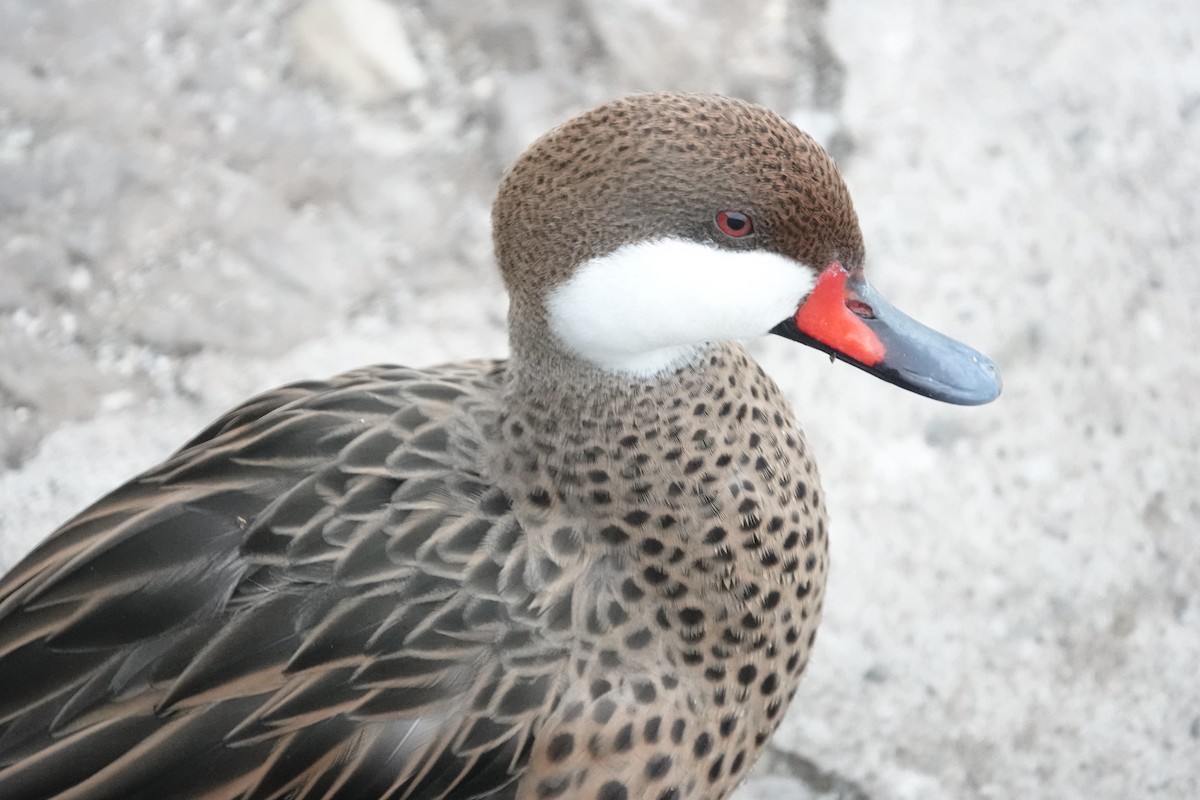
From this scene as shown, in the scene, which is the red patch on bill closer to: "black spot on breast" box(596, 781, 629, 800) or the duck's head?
the duck's head

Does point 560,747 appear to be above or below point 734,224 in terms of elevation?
below

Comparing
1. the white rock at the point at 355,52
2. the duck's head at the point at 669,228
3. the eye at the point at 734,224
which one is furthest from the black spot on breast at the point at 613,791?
the white rock at the point at 355,52

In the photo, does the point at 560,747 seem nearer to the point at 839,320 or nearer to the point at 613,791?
the point at 613,791

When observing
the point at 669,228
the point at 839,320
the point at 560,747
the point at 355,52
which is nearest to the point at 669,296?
the point at 669,228

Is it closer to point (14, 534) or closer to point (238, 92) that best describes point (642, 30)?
point (238, 92)

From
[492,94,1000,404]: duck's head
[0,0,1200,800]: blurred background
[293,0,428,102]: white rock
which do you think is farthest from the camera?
[293,0,428,102]: white rock

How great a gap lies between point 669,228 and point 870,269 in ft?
3.01

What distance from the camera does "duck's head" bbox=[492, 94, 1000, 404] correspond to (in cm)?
98

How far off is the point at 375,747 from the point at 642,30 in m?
1.32

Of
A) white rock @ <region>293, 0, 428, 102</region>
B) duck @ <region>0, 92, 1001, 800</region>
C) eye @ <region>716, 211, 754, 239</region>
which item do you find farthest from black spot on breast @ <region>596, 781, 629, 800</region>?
white rock @ <region>293, 0, 428, 102</region>

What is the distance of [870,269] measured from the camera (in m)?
1.84

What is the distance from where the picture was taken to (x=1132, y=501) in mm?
1657

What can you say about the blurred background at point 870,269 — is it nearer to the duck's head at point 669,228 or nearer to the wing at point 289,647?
the wing at point 289,647

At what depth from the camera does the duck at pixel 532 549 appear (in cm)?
100
